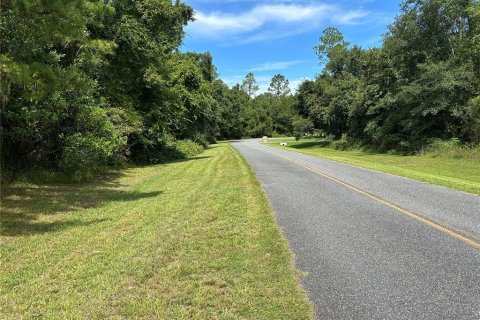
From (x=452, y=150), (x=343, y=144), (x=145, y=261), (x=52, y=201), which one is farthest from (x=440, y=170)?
(x=343, y=144)

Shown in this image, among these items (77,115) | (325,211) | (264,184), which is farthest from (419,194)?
(77,115)

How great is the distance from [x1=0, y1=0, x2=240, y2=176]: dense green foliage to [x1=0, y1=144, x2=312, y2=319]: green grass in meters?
2.76

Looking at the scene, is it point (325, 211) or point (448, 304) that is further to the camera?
point (325, 211)

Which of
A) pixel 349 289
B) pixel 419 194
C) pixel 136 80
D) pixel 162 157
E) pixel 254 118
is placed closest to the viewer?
pixel 349 289

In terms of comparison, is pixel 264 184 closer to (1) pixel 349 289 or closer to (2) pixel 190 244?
(2) pixel 190 244

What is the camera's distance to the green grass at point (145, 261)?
404 centimetres

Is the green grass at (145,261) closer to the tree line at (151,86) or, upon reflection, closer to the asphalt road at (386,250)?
the asphalt road at (386,250)

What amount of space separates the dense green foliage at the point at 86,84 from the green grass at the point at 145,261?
276 cm

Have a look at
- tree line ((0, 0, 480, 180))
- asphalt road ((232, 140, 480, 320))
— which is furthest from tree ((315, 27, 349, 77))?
asphalt road ((232, 140, 480, 320))

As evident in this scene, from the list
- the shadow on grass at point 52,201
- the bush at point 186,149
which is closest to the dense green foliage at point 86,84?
the bush at point 186,149

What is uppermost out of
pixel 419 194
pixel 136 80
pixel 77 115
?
pixel 136 80

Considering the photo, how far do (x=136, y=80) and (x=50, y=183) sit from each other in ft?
33.5

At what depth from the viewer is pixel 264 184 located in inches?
517

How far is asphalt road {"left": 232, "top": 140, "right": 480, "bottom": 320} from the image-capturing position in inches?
164
